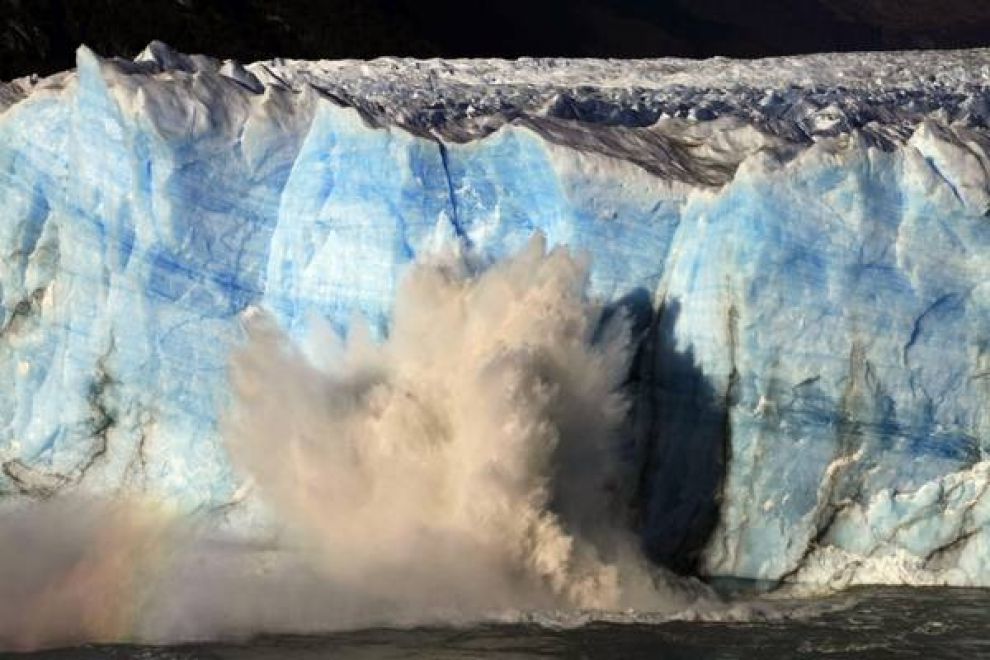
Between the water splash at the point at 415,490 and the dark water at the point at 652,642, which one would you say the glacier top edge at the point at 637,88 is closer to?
the water splash at the point at 415,490

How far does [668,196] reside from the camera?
13.8 metres

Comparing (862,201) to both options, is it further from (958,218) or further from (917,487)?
(917,487)

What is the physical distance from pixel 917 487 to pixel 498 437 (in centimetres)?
280

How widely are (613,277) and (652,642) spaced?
3.00 metres

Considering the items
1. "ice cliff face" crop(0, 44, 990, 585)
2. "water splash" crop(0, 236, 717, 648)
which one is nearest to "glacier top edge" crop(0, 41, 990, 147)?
"ice cliff face" crop(0, 44, 990, 585)

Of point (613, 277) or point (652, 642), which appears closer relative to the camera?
point (652, 642)

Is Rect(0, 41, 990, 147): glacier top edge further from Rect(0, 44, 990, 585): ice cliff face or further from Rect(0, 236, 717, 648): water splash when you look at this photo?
Rect(0, 236, 717, 648): water splash

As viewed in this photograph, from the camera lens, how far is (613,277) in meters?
13.8

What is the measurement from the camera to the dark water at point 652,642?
37.5 ft

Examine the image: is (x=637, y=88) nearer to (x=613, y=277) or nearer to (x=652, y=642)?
(x=613, y=277)

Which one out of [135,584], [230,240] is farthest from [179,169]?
[135,584]

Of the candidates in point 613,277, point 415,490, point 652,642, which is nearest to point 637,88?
point 613,277

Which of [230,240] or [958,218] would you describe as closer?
[958,218]

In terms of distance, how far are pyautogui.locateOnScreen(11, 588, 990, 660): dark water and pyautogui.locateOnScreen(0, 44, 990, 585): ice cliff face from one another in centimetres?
134
